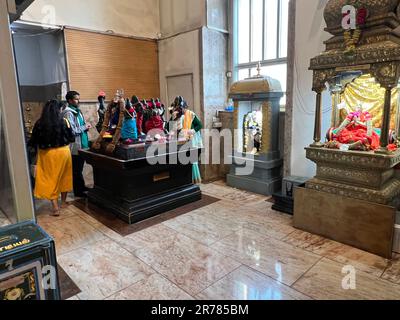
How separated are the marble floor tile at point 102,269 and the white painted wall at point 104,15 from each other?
363 centimetres

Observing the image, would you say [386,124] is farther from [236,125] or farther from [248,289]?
[236,125]

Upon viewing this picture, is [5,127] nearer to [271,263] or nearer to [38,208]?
[271,263]

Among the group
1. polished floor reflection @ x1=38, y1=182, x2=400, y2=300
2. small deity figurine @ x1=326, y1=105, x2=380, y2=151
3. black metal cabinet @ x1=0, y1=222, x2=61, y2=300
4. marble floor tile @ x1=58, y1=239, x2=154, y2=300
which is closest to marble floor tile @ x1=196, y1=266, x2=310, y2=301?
polished floor reflection @ x1=38, y1=182, x2=400, y2=300

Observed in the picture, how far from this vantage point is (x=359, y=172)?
276cm

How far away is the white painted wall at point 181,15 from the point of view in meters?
4.92

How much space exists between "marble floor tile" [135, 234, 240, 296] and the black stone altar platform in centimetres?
68

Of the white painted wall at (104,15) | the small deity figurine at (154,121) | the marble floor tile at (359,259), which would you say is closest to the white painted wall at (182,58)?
the white painted wall at (104,15)

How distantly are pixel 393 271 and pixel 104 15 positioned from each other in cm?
542

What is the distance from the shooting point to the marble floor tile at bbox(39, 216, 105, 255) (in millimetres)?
2866

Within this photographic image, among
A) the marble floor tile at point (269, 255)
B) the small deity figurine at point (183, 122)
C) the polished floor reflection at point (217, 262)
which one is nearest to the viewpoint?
the polished floor reflection at point (217, 262)

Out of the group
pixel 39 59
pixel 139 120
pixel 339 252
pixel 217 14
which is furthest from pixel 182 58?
pixel 339 252

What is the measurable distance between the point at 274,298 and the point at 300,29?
3400 mm

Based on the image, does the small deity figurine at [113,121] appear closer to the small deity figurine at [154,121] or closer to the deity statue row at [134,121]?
the deity statue row at [134,121]

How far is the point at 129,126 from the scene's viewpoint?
3.41 meters
